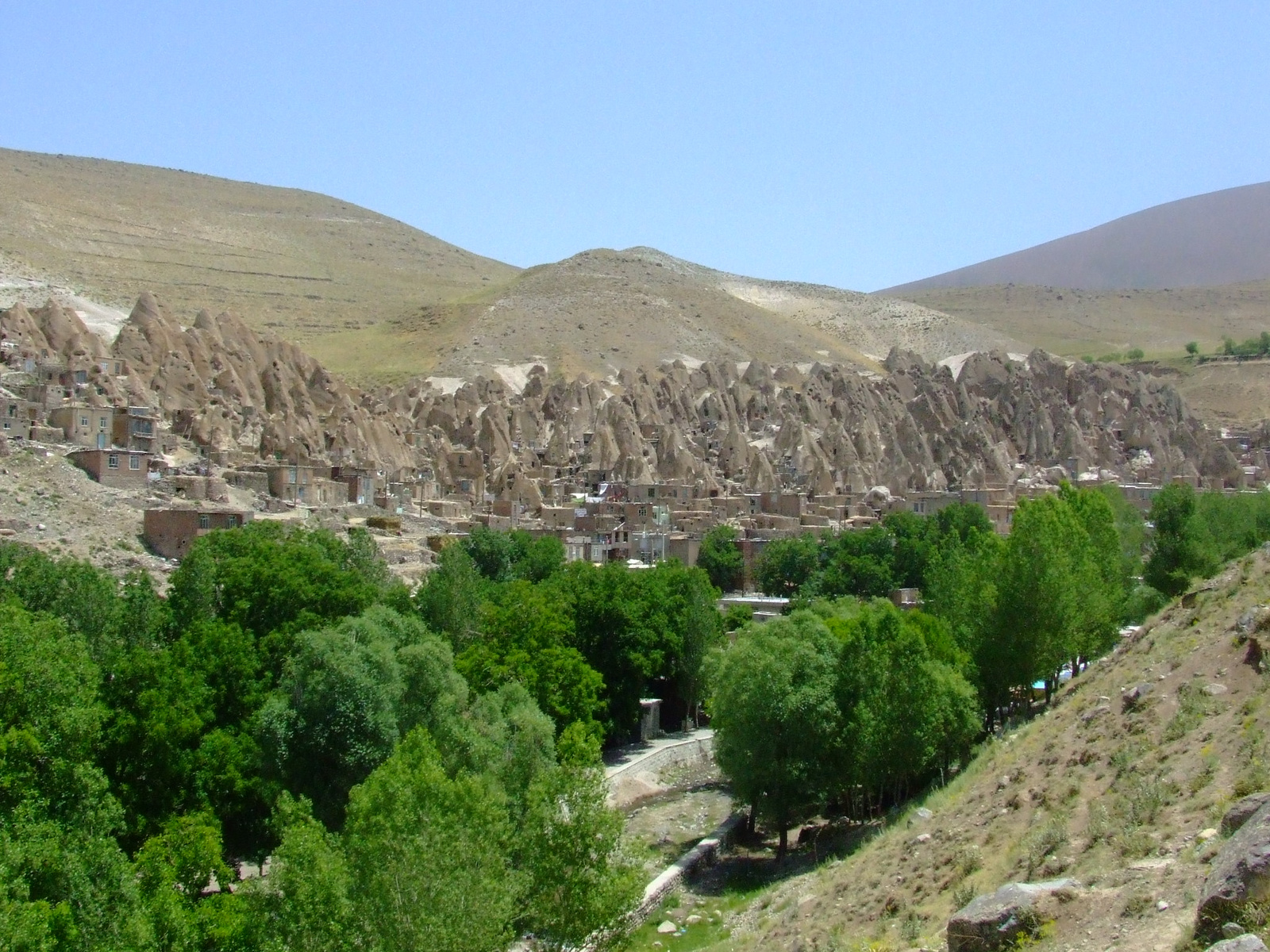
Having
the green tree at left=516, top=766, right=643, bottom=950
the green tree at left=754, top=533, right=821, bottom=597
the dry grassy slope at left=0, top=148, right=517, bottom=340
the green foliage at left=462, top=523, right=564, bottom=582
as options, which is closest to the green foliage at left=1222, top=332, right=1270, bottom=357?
the dry grassy slope at left=0, top=148, right=517, bottom=340

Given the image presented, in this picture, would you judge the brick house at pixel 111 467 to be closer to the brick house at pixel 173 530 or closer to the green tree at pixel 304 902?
the brick house at pixel 173 530

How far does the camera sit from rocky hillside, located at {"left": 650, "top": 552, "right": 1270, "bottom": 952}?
1282 cm

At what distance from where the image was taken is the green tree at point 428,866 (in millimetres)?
17859

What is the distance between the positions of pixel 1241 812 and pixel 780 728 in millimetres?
18113

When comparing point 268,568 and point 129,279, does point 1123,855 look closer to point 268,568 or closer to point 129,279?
point 268,568

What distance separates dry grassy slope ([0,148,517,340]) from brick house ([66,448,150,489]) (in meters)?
66.8

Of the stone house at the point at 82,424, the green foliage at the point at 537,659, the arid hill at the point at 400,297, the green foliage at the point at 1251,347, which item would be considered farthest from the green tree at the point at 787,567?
the green foliage at the point at 1251,347

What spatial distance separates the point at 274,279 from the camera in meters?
168

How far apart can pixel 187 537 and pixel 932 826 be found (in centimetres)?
3442

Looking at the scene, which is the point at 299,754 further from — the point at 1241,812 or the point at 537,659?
the point at 1241,812

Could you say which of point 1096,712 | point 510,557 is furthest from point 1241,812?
point 510,557

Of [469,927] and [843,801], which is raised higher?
A: [469,927]

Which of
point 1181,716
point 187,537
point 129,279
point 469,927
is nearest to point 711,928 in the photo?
point 469,927

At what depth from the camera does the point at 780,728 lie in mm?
30812
